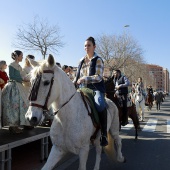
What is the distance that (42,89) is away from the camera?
3.51m

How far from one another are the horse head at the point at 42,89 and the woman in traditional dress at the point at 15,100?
112 inches

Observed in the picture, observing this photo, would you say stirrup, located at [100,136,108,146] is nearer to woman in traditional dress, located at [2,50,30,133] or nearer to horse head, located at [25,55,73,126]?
horse head, located at [25,55,73,126]

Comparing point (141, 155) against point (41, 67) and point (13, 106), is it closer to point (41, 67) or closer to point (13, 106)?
point (13, 106)

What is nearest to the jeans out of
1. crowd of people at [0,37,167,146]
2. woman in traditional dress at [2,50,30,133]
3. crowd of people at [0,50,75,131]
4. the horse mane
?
crowd of people at [0,37,167,146]

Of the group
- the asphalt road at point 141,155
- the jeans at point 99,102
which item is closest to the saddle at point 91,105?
the jeans at point 99,102

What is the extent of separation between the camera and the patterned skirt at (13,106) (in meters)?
6.25

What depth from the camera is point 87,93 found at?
470 centimetres

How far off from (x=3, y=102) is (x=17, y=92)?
41cm

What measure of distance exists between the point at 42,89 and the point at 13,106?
3.09 metres

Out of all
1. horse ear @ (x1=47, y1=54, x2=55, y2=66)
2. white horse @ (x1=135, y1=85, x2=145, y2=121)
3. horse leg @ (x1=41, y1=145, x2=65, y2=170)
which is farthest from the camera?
white horse @ (x1=135, y1=85, x2=145, y2=121)

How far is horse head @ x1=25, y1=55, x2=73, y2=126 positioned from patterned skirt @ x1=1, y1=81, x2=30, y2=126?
2847mm

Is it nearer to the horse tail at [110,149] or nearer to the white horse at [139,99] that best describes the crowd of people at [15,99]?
the horse tail at [110,149]

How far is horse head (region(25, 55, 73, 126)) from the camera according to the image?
132 inches

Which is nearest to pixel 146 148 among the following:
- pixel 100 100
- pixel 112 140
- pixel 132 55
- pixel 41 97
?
pixel 112 140
